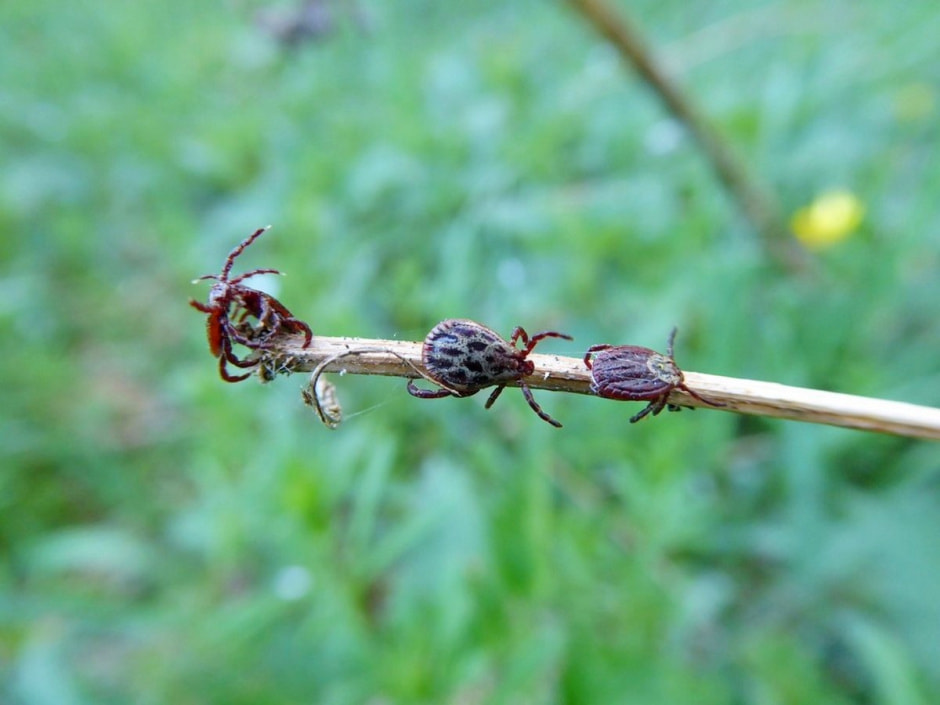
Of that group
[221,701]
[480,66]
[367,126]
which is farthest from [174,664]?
[480,66]

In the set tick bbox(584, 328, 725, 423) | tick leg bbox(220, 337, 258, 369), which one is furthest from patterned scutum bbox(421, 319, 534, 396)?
tick leg bbox(220, 337, 258, 369)

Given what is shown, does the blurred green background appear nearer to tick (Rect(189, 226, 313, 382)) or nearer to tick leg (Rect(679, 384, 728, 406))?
tick (Rect(189, 226, 313, 382))

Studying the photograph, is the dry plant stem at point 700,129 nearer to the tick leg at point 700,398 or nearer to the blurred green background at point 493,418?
the blurred green background at point 493,418

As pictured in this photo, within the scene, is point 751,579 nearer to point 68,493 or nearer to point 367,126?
point 68,493

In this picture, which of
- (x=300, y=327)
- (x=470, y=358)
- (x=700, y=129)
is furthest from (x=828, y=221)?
(x=300, y=327)

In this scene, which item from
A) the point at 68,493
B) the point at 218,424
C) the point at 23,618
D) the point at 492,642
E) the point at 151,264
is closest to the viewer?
the point at 492,642

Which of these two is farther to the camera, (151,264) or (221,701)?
(151,264)

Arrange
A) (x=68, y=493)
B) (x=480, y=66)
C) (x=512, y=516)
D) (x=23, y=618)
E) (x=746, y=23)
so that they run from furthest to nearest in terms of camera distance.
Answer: (x=480, y=66), (x=746, y=23), (x=68, y=493), (x=23, y=618), (x=512, y=516)
